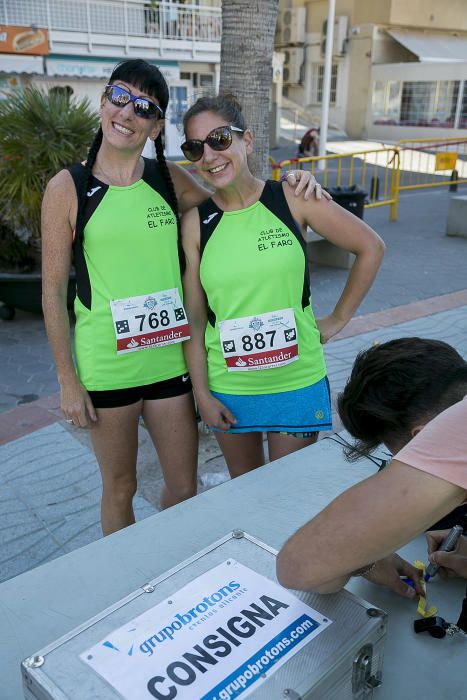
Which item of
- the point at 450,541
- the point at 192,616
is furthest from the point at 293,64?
the point at 192,616

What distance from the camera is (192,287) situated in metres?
2.21

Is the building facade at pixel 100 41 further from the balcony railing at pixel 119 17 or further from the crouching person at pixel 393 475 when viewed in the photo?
the crouching person at pixel 393 475

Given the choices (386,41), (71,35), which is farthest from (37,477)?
(386,41)

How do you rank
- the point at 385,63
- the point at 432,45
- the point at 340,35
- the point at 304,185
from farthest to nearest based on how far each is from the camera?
the point at 432,45 < the point at 385,63 < the point at 340,35 < the point at 304,185

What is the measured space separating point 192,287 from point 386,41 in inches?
1194

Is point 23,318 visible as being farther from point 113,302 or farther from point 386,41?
point 386,41

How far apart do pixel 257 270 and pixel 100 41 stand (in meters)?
20.3

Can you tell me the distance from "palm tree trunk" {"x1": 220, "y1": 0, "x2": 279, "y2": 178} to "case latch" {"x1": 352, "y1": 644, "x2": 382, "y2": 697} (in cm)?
297

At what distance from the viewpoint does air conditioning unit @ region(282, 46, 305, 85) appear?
3014 cm

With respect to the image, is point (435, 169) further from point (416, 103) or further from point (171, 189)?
point (416, 103)

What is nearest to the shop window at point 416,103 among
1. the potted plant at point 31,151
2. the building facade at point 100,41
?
the building facade at point 100,41

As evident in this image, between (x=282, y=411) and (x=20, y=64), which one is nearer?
(x=282, y=411)

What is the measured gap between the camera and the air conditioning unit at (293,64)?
30141 millimetres

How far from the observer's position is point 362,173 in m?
15.7
